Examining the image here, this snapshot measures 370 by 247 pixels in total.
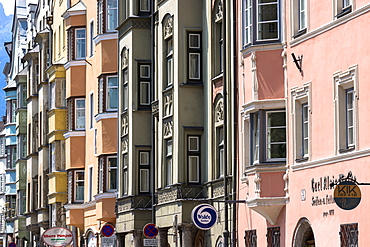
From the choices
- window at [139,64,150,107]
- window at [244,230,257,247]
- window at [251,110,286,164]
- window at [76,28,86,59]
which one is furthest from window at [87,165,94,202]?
window at [251,110,286,164]

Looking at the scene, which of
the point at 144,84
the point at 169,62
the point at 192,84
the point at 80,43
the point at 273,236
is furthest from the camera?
the point at 80,43

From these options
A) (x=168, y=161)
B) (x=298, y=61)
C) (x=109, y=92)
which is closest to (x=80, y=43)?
(x=109, y=92)

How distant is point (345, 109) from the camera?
25.7m

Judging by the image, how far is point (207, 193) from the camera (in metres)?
35.5

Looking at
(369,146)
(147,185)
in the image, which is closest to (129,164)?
(147,185)

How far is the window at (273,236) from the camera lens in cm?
2967

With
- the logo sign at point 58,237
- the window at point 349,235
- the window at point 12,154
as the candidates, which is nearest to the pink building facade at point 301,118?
the window at point 349,235

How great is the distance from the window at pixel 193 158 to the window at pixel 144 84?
607cm

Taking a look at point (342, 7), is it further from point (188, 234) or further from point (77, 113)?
point (77, 113)

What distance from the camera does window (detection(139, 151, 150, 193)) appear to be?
4191 centimetres

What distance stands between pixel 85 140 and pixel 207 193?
19.1 metres

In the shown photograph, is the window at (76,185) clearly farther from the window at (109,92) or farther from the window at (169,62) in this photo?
the window at (169,62)

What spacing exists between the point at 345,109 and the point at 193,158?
38.2 feet

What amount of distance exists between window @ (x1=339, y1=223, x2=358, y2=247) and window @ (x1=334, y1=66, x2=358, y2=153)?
185 centimetres
